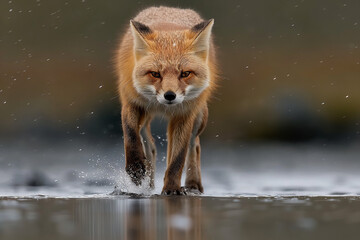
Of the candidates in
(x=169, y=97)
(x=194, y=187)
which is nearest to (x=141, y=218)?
(x=169, y=97)

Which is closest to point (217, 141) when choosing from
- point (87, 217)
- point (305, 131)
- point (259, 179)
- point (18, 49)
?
point (305, 131)

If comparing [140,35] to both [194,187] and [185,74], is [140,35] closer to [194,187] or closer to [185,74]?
[185,74]

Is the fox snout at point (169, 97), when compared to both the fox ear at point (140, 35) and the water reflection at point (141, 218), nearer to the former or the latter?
the fox ear at point (140, 35)

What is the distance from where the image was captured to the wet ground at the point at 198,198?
661 cm

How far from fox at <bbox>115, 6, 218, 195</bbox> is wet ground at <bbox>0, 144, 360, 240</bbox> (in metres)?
0.33

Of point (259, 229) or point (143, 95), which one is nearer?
point (259, 229)

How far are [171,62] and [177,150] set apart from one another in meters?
1.17

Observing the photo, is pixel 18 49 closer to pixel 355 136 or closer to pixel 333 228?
Answer: pixel 355 136

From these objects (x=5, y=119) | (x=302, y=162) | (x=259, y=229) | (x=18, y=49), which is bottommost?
(x=259, y=229)

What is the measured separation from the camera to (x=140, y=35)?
1041 cm

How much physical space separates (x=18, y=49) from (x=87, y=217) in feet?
42.8

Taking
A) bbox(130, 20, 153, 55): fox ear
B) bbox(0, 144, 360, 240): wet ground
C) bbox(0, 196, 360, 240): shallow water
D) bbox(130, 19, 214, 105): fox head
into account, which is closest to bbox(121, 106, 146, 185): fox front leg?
bbox(0, 144, 360, 240): wet ground

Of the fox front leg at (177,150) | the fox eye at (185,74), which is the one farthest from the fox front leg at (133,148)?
the fox eye at (185,74)

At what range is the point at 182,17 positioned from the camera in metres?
12.2
